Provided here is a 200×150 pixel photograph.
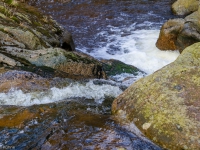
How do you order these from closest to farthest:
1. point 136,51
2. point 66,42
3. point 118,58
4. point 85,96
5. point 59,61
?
point 85,96, point 59,61, point 66,42, point 118,58, point 136,51

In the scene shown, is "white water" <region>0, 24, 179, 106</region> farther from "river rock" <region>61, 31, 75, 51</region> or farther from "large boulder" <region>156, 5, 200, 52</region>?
"river rock" <region>61, 31, 75, 51</region>

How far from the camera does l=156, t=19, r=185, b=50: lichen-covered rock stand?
36.0 ft

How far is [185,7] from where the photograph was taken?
15555 mm

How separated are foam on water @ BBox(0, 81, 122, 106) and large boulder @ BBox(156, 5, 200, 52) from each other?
16.8 ft

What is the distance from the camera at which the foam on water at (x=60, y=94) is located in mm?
5293

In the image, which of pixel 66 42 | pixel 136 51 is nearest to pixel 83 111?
pixel 66 42

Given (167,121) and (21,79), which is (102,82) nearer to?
(21,79)

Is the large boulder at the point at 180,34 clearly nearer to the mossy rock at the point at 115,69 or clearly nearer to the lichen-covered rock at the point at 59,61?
the mossy rock at the point at 115,69

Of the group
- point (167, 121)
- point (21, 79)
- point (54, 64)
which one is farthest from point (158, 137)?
point (54, 64)

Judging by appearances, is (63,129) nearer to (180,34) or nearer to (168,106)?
(168,106)

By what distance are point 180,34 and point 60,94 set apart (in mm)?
6454

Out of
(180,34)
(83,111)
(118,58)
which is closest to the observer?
(83,111)

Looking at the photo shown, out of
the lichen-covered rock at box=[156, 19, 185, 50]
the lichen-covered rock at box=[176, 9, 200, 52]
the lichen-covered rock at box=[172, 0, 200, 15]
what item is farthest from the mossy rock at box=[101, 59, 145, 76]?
the lichen-covered rock at box=[172, 0, 200, 15]

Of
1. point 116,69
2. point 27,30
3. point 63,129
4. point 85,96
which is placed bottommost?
point 116,69
